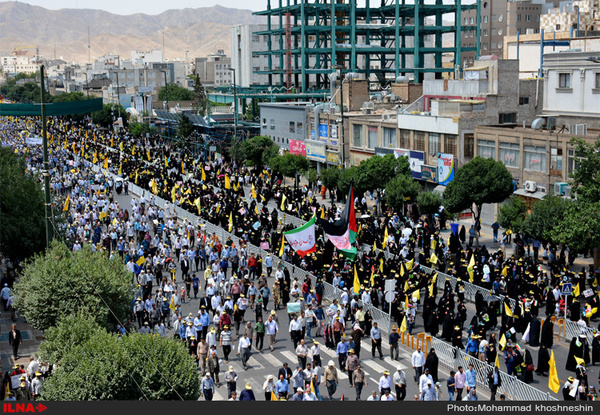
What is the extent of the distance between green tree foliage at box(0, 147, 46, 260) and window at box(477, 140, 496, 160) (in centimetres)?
2249

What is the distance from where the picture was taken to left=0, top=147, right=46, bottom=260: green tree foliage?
27172 millimetres

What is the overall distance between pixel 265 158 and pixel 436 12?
5571cm

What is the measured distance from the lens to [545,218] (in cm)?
2878

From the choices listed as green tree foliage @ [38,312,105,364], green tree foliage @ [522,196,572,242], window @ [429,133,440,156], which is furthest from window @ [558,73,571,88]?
green tree foliage @ [38,312,105,364]

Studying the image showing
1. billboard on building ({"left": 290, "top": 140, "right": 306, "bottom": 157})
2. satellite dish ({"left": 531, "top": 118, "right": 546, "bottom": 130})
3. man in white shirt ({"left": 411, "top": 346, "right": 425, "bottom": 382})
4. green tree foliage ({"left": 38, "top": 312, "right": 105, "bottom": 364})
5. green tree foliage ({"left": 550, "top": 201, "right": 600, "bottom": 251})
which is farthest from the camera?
billboard on building ({"left": 290, "top": 140, "right": 306, "bottom": 157})

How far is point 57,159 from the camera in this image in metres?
61.0

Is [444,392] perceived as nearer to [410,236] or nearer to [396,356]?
[396,356]

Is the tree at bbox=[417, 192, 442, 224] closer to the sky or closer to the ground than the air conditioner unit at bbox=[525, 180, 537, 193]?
closer to the ground

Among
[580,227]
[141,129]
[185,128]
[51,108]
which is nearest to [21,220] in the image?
[51,108]

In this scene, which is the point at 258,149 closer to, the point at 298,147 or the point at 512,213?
the point at 298,147

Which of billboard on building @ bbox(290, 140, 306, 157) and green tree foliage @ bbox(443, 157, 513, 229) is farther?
billboard on building @ bbox(290, 140, 306, 157)

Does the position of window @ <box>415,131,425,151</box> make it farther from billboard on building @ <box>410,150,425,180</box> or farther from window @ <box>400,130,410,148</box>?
window @ <box>400,130,410,148</box>

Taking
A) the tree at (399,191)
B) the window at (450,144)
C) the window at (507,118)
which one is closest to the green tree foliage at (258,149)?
the window at (450,144)

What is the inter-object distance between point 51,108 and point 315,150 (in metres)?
26.0
